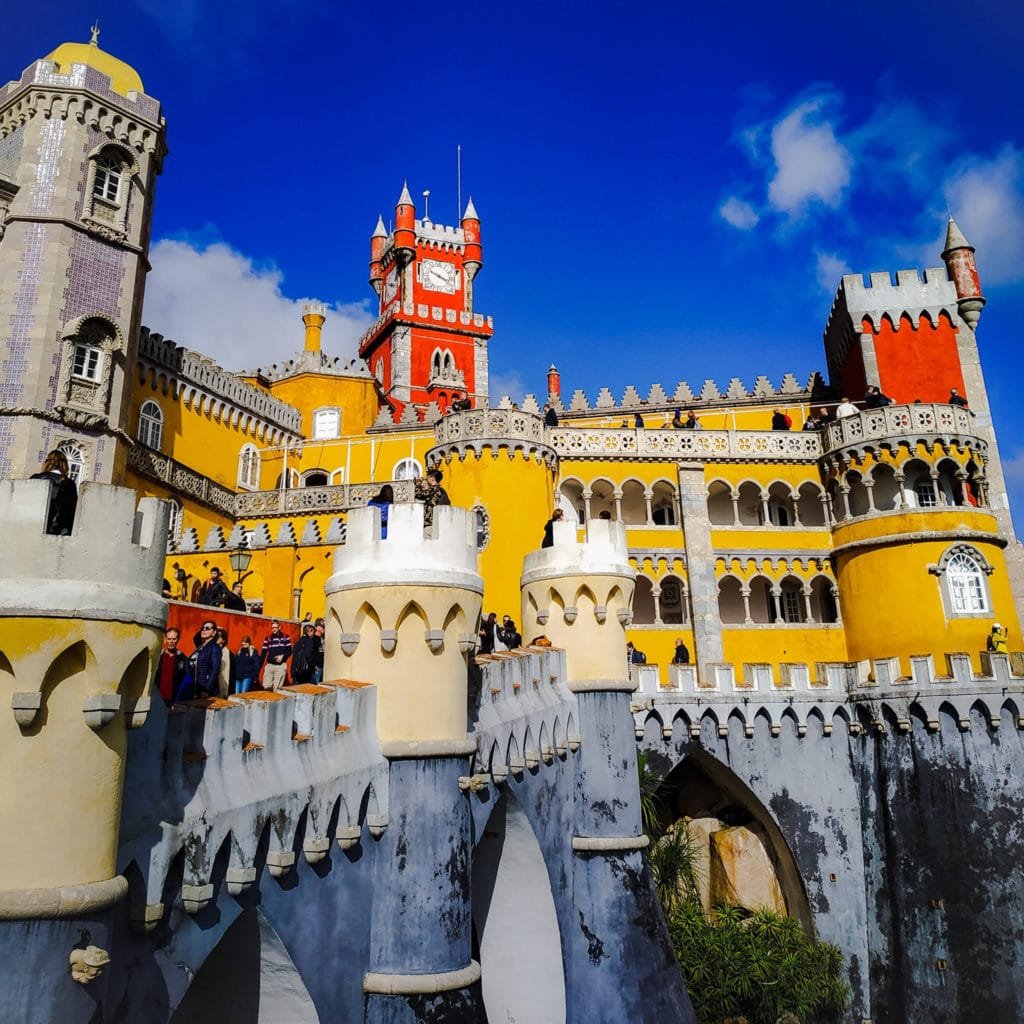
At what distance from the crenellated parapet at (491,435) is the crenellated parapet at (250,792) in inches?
781

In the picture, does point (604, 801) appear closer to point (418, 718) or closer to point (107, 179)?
point (418, 718)

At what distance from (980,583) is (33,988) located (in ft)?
98.9

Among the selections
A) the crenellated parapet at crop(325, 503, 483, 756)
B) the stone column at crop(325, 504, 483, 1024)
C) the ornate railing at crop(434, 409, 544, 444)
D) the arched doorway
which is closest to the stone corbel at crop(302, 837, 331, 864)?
the stone column at crop(325, 504, 483, 1024)

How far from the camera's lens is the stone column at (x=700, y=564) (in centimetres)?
3002

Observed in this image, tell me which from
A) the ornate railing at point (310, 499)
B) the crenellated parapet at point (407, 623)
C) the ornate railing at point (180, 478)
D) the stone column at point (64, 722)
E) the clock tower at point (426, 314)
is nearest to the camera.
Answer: the stone column at point (64, 722)

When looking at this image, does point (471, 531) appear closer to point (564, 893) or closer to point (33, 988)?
point (33, 988)

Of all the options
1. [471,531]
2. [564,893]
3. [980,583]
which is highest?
[980,583]

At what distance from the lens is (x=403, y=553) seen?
900 cm

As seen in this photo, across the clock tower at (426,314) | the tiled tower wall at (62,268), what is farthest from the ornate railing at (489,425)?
the clock tower at (426,314)

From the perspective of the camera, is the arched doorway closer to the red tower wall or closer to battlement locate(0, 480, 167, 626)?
battlement locate(0, 480, 167, 626)

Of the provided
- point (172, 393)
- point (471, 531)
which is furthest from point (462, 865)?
point (172, 393)

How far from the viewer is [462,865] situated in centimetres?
902

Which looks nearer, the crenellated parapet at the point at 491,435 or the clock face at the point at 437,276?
the crenellated parapet at the point at 491,435

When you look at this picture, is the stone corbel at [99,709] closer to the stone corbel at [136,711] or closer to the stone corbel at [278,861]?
→ the stone corbel at [136,711]
